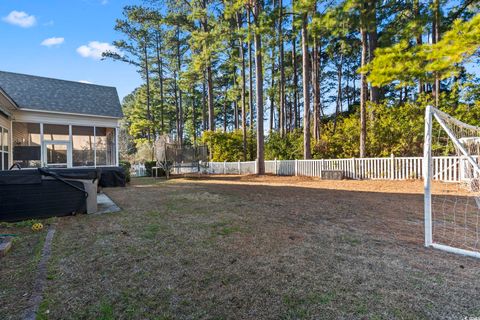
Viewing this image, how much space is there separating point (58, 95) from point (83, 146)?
9.39 ft

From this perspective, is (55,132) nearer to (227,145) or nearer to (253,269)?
(227,145)

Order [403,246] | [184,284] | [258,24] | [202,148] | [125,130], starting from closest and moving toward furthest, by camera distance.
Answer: [184,284], [403,246], [258,24], [202,148], [125,130]

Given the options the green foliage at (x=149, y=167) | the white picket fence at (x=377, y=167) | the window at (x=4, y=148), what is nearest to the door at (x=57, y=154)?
the window at (x=4, y=148)

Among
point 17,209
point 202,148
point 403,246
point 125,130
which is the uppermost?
point 125,130

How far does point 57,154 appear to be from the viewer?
12.0 meters

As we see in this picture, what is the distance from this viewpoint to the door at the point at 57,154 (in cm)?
1177

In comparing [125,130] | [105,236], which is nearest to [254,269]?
[105,236]

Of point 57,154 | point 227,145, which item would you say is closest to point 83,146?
point 57,154

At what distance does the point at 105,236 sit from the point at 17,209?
2.14m

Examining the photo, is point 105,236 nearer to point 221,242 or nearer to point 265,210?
point 221,242

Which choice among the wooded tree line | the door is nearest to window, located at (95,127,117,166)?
the door

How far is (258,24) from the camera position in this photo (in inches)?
465

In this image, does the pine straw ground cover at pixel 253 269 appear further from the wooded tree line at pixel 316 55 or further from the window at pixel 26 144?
the window at pixel 26 144

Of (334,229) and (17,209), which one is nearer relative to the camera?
(334,229)
